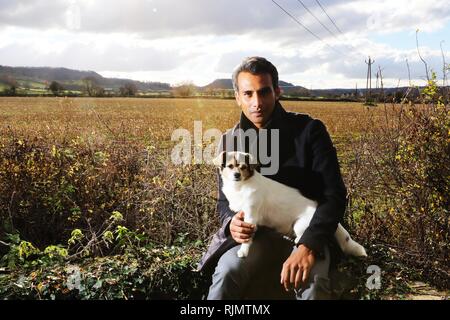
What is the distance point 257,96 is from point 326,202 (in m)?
0.80

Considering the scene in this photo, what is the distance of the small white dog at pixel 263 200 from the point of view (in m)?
2.97

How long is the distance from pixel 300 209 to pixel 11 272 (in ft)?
8.70

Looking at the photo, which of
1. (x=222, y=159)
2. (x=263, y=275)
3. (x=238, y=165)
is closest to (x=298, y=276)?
(x=263, y=275)

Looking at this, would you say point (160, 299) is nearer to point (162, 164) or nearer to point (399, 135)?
point (162, 164)

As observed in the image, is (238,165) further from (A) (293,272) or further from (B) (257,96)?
(A) (293,272)

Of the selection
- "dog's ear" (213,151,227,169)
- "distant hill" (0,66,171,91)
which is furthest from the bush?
"distant hill" (0,66,171,91)

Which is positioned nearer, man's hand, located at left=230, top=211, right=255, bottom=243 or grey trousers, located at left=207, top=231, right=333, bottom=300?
grey trousers, located at left=207, top=231, right=333, bottom=300

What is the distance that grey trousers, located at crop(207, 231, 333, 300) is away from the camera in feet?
9.37

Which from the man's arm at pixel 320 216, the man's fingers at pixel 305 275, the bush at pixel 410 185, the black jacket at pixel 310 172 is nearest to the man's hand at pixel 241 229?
the black jacket at pixel 310 172

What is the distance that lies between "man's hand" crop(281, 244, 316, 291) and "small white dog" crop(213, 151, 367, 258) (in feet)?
0.47

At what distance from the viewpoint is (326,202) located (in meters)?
2.88

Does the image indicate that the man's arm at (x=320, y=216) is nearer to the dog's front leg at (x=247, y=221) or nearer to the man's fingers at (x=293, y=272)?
the man's fingers at (x=293, y=272)

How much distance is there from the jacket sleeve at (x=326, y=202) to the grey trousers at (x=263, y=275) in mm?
138

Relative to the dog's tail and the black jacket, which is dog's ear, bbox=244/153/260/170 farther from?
the dog's tail
